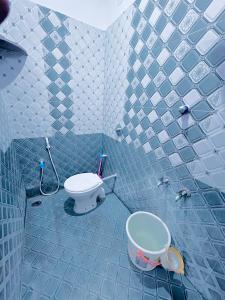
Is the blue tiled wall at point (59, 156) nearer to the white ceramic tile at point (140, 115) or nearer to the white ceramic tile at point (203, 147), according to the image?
the white ceramic tile at point (140, 115)

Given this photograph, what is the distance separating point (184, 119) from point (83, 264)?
150 cm

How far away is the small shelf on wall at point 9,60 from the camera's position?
0.60m

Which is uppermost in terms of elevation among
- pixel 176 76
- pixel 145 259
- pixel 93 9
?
pixel 93 9

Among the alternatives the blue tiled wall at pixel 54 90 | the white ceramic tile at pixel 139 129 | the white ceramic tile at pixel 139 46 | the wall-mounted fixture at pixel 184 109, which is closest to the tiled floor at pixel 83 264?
the blue tiled wall at pixel 54 90

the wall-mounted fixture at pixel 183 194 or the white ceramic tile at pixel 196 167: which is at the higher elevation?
the white ceramic tile at pixel 196 167

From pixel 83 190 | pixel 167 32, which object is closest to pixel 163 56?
pixel 167 32

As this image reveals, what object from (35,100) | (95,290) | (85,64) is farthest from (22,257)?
(85,64)

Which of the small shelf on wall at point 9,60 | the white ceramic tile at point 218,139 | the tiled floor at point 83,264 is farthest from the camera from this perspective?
the tiled floor at point 83,264

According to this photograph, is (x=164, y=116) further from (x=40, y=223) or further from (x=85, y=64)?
(x=40, y=223)

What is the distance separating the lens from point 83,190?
1.67m

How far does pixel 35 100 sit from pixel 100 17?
1.12 m

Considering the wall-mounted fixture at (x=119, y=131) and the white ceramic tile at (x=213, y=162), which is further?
the wall-mounted fixture at (x=119, y=131)

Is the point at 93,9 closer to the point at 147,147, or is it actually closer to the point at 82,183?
the point at 147,147

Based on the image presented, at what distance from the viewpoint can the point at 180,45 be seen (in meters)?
0.98
